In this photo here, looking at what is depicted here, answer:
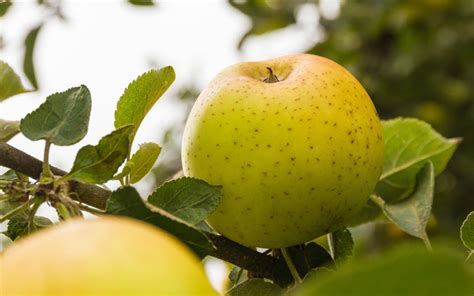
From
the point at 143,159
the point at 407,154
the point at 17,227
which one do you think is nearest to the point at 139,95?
the point at 143,159

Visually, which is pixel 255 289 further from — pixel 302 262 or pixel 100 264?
pixel 100 264

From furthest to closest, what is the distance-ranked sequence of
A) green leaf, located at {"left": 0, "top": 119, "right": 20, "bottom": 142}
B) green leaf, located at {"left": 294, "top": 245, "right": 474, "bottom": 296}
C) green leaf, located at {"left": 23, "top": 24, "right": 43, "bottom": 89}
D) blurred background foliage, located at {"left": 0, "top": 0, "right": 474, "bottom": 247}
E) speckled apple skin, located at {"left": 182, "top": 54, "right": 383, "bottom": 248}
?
blurred background foliage, located at {"left": 0, "top": 0, "right": 474, "bottom": 247}
green leaf, located at {"left": 23, "top": 24, "right": 43, "bottom": 89}
green leaf, located at {"left": 0, "top": 119, "right": 20, "bottom": 142}
speckled apple skin, located at {"left": 182, "top": 54, "right": 383, "bottom": 248}
green leaf, located at {"left": 294, "top": 245, "right": 474, "bottom": 296}

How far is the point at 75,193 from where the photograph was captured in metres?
0.67

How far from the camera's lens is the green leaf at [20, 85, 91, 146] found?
2.29 feet

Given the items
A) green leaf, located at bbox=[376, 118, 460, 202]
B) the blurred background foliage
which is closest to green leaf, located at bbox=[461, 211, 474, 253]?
green leaf, located at bbox=[376, 118, 460, 202]

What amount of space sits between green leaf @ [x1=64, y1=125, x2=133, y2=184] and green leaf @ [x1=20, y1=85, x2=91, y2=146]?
0.04 metres

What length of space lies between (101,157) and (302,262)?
0.91 feet

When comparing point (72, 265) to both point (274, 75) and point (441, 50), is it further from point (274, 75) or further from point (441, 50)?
point (441, 50)

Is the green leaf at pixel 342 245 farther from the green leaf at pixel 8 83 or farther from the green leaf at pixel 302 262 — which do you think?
the green leaf at pixel 8 83

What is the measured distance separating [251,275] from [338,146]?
0.57 ft

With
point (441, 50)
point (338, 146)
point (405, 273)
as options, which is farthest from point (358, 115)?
point (441, 50)

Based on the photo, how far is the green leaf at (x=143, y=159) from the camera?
0.74 metres

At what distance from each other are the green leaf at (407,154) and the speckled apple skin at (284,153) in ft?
0.70

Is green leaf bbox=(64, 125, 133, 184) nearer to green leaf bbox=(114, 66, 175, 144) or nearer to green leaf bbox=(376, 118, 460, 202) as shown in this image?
green leaf bbox=(114, 66, 175, 144)
